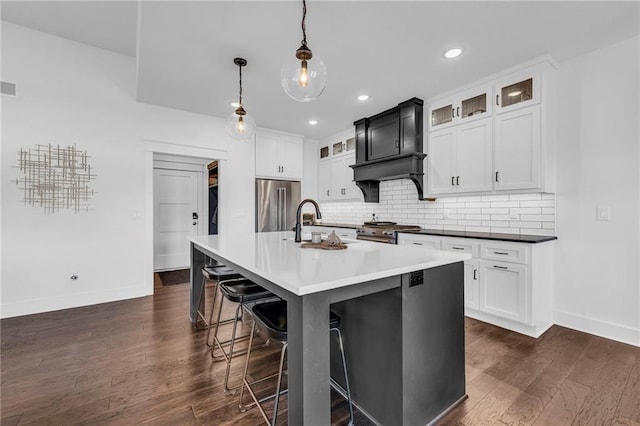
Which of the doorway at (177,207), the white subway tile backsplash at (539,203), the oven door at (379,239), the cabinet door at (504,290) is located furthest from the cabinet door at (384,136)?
the doorway at (177,207)

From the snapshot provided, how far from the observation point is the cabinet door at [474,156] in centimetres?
315

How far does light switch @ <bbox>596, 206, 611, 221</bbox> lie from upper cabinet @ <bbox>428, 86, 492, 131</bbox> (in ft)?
4.46

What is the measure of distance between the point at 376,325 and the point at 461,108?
2.96m

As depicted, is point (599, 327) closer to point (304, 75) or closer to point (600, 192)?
point (600, 192)

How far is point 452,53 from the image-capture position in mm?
2658

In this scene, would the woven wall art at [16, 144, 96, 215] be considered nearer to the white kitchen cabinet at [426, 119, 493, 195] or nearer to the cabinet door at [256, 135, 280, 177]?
the cabinet door at [256, 135, 280, 177]

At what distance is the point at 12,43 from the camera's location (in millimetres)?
3176

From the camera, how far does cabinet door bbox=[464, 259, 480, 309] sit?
9.77 ft

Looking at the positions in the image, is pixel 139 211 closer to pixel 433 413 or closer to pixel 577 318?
pixel 433 413

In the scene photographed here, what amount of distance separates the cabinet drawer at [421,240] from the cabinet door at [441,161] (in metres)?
0.67

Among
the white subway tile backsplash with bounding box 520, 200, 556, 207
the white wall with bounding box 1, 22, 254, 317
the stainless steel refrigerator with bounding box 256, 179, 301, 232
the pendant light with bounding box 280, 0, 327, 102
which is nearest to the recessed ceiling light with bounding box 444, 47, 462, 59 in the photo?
the pendant light with bounding box 280, 0, 327, 102

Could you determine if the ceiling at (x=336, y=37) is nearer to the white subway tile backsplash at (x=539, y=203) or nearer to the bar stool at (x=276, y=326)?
the white subway tile backsplash at (x=539, y=203)

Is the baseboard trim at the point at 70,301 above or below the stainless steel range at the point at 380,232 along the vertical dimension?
below

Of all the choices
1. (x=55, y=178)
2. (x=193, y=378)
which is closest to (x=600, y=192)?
(x=193, y=378)
